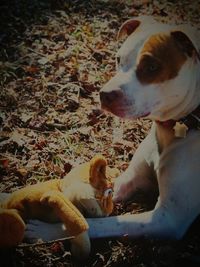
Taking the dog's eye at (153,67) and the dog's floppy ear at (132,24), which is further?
the dog's floppy ear at (132,24)

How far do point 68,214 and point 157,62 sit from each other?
0.36 meters

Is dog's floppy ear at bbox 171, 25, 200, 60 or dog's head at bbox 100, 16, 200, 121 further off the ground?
dog's floppy ear at bbox 171, 25, 200, 60

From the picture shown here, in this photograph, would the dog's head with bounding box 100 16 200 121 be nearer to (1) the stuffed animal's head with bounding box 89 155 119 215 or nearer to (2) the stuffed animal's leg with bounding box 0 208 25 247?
(1) the stuffed animal's head with bounding box 89 155 119 215

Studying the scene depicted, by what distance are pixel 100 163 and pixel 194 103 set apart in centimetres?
25

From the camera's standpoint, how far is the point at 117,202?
4.06 feet

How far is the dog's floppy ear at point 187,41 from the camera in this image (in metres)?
1.08

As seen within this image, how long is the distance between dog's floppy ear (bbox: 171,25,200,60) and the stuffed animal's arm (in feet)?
1.32

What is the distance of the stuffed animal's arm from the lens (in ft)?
3.40

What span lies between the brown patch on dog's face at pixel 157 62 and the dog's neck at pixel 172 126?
112mm

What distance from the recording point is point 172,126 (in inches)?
45.5

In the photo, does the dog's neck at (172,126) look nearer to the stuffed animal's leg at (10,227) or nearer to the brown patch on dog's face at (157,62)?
the brown patch on dog's face at (157,62)

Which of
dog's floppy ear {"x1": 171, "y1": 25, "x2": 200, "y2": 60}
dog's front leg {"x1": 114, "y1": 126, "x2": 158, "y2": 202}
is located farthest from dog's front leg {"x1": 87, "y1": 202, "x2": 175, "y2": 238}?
dog's floppy ear {"x1": 171, "y1": 25, "x2": 200, "y2": 60}

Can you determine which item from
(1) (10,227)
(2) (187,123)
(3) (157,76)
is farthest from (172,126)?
(1) (10,227)

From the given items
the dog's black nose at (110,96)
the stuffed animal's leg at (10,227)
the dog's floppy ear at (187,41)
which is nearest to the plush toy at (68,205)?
the stuffed animal's leg at (10,227)
